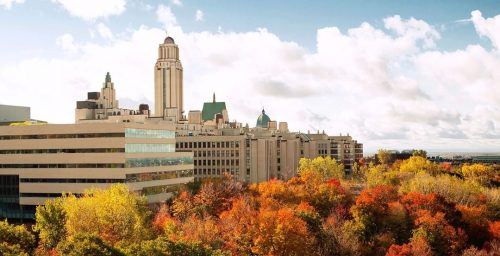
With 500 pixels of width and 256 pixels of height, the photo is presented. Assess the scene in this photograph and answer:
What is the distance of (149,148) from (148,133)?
8.85 feet

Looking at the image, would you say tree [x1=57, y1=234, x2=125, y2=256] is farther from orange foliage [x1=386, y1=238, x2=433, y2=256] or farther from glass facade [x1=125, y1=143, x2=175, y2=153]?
glass facade [x1=125, y1=143, x2=175, y2=153]

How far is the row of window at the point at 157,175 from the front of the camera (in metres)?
102

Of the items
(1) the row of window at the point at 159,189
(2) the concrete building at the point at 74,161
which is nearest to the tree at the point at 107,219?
(2) the concrete building at the point at 74,161

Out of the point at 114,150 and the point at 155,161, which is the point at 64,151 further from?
the point at 155,161

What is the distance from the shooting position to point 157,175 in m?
110

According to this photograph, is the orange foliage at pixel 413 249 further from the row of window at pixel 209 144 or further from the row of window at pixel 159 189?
the row of window at pixel 209 144

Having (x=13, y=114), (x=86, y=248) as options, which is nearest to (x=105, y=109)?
(x=13, y=114)

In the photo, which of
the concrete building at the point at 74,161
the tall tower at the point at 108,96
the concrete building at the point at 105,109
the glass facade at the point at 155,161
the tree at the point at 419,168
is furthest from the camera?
the tall tower at the point at 108,96

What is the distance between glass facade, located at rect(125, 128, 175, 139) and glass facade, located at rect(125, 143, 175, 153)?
1.54 m

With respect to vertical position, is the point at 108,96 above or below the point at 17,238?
above

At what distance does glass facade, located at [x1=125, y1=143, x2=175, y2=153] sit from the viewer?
335ft

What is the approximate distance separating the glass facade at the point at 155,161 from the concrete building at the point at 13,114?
116 feet

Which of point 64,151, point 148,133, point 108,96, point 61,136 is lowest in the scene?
point 64,151

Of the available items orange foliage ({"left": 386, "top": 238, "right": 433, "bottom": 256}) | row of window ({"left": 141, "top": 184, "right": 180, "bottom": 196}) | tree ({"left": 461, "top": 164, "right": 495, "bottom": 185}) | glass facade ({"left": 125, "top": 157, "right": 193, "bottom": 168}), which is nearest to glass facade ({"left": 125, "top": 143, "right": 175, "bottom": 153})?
glass facade ({"left": 125, "top": 157, "right": 193, "bottom": 168})
